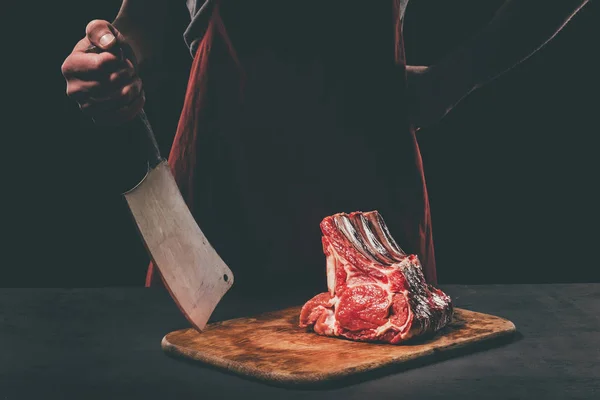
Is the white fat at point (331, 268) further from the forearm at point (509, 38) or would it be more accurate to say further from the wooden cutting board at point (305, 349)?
the forearm at point (509, 38)

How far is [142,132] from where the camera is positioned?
2.00 m

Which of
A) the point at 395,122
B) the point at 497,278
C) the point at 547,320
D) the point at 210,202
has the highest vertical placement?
the point at 395,122

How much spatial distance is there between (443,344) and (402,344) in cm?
9

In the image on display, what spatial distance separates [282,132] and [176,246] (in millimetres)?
700

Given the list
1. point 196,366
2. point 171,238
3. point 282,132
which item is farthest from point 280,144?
point 196,366

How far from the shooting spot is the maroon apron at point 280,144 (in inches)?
103

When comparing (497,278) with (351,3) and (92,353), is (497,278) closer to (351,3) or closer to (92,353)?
(351,3)

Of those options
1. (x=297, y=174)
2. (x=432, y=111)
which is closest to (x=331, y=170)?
(x=297, y=174)

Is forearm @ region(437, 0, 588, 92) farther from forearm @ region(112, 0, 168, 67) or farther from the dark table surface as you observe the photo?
forearm @ region(112, 0, 168, 67)

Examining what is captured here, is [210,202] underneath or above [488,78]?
underneath

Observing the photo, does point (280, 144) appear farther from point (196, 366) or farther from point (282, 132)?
point (196, 366)

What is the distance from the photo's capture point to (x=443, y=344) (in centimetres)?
189

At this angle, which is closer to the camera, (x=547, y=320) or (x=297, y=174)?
(x=547, y=320)

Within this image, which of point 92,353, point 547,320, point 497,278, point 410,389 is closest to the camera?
point 410,389
